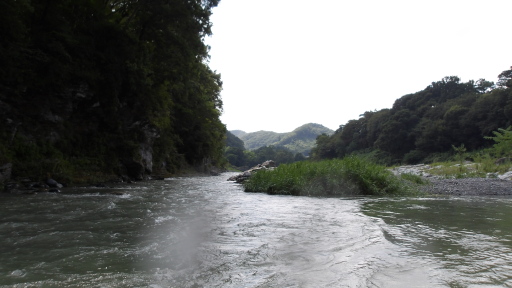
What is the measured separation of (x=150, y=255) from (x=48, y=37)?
41.0ft

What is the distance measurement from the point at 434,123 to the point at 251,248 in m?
53.9

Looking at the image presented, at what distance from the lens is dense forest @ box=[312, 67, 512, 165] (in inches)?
1665

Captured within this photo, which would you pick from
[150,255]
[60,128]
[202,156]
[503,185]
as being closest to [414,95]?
[202,156]

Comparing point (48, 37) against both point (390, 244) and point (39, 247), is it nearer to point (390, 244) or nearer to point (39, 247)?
point (39, 247)

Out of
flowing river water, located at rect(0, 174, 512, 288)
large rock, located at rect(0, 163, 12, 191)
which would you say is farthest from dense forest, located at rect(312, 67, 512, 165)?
large rock, located at rect(0, 163, 12, 191)

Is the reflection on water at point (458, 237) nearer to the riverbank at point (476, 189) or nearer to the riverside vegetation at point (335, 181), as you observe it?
the riverside vegetation at point (335, 181)

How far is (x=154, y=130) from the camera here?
67.8 ft

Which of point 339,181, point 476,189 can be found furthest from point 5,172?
point 476,189

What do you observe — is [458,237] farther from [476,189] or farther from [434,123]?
[434,123]

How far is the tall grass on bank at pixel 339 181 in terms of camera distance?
36.1 ft

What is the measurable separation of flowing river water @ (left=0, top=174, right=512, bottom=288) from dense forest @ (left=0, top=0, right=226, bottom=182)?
6621 mm

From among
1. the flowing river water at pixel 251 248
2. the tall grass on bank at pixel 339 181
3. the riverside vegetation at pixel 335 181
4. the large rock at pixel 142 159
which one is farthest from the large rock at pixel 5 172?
the tall grass on bank at pixel 339 181

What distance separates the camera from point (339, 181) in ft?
36.5

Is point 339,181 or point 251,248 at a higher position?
point 339,181
